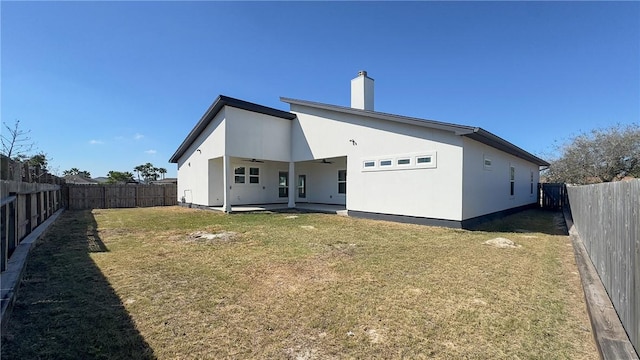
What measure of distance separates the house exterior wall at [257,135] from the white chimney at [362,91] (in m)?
3.60

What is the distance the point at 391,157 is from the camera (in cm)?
1073

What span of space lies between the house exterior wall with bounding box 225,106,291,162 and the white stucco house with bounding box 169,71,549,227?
0.15ft

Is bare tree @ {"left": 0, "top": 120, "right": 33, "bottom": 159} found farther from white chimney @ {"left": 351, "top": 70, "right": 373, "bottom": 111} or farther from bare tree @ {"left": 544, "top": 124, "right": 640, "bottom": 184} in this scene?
bare tree @ {"left": 544, "top": 124, "right": 640, "bottom": 184}

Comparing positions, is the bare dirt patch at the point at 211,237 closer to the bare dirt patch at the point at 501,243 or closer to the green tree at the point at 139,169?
the bare dirt patch at the point at 501,243

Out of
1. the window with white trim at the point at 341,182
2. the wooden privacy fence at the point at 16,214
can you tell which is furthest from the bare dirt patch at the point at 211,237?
the window with white trim at the point at 341,182

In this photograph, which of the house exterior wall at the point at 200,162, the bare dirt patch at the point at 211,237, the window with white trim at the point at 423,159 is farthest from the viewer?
the house exterior wall at the point at 200,162

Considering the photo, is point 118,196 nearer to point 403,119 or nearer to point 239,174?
point 239,174

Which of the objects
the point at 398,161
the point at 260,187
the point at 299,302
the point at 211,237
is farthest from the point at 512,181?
the point at 299,302

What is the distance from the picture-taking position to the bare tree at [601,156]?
21062 mm

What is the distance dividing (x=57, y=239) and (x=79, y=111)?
29.9 feet

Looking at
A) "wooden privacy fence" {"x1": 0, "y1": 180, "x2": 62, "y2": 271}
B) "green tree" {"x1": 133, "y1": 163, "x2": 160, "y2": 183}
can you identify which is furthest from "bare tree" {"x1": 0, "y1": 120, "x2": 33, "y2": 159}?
"green tree" {"x1": 133, "y1": 163, "x2": 160, "y2": 183}

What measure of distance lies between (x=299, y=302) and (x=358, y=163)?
876 cm

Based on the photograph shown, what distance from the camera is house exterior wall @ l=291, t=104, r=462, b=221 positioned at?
9.27 m

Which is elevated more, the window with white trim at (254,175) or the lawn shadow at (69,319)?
the window with white trim at (254,175)
